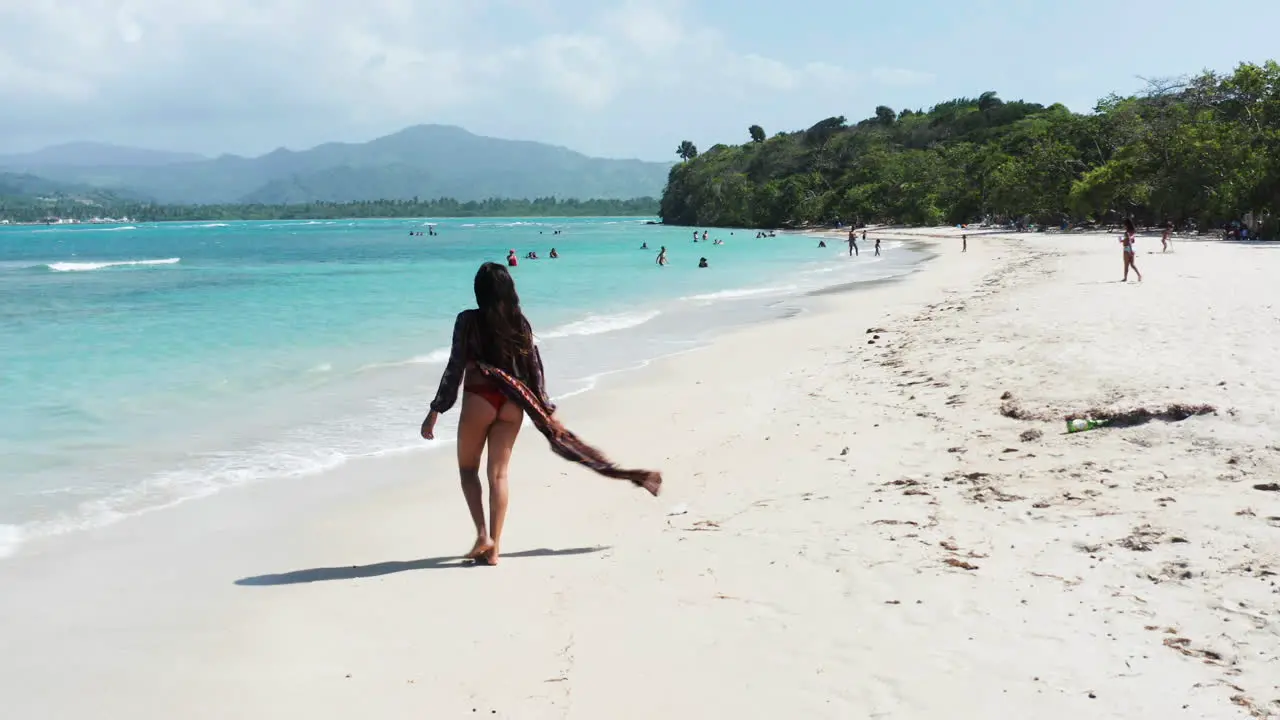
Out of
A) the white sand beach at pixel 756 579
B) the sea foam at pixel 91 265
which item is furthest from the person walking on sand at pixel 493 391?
the sea foam at pixel 91 265

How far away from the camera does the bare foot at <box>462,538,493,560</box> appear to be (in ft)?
17.9

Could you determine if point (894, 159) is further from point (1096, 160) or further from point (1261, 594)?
point (1261, 594)

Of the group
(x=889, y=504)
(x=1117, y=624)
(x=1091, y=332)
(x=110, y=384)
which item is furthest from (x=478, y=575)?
(x=110, y=384)

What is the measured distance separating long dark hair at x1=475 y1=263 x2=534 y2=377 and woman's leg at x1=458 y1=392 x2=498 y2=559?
26 centimetres

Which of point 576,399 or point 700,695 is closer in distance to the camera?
point 700,695

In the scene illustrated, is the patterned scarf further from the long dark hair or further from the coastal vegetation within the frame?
the coastal vegetation

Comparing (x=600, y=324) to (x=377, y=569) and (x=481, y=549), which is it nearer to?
(x=377, y=569)

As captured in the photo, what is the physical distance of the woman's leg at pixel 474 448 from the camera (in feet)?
17.3

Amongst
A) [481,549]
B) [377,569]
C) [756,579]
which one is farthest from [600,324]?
[756,579]

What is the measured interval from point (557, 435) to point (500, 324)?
765 mm

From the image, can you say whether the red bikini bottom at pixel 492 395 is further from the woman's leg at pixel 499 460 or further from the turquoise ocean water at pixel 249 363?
the turquoise ocean water at pixel 249 363

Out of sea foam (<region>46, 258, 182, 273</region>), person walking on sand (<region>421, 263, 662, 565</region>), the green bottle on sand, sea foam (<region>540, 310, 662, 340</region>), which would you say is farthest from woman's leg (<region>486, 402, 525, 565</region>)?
sea foam (<region>46, 258, 182, 273</region>)

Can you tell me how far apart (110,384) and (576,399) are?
23.8ft

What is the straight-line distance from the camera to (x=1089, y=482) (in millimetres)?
5949
